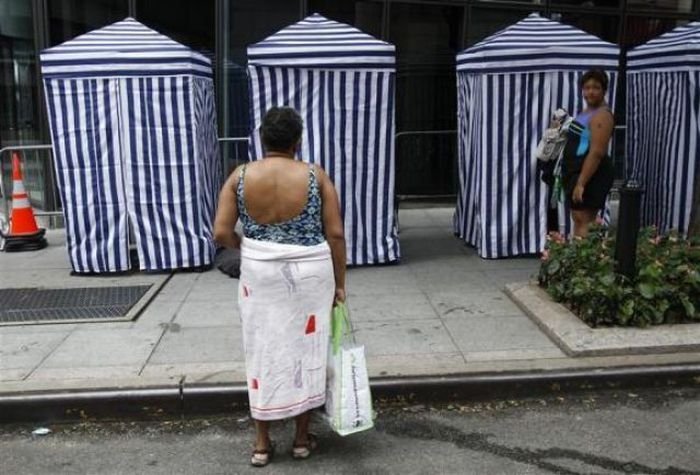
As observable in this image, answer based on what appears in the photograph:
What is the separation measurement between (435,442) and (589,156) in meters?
3.16

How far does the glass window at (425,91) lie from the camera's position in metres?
10.8

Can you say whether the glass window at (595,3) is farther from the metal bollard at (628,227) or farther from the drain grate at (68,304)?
the drain grate at (68,304)

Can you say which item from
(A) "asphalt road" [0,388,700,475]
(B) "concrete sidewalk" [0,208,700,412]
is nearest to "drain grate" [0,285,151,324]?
(B) "concrete sidewalk" [0,208,700,412]

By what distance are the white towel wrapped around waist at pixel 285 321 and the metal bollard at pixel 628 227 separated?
2673 millimetres

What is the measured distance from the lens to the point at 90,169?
6.99 m

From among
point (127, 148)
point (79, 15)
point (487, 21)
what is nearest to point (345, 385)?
point (127, 148)

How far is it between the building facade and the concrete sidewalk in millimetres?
3432

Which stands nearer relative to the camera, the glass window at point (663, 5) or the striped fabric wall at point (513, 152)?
the striped fabric wall at point (513, 152)

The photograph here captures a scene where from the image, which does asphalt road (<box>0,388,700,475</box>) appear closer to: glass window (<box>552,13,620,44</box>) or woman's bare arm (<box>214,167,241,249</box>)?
woman's bare arm (<box>214,167,241,249</box>)

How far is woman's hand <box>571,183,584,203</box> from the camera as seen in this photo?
623cm

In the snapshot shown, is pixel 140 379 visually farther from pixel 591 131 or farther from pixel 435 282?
pixel 591 131

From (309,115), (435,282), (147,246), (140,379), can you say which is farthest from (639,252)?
(147,246)

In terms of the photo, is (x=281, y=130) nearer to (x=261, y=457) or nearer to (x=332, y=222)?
(x=332, y=222)

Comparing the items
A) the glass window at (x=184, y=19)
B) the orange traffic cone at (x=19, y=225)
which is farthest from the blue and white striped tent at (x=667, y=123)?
the orange traffic cone at (x=19, y=225)
